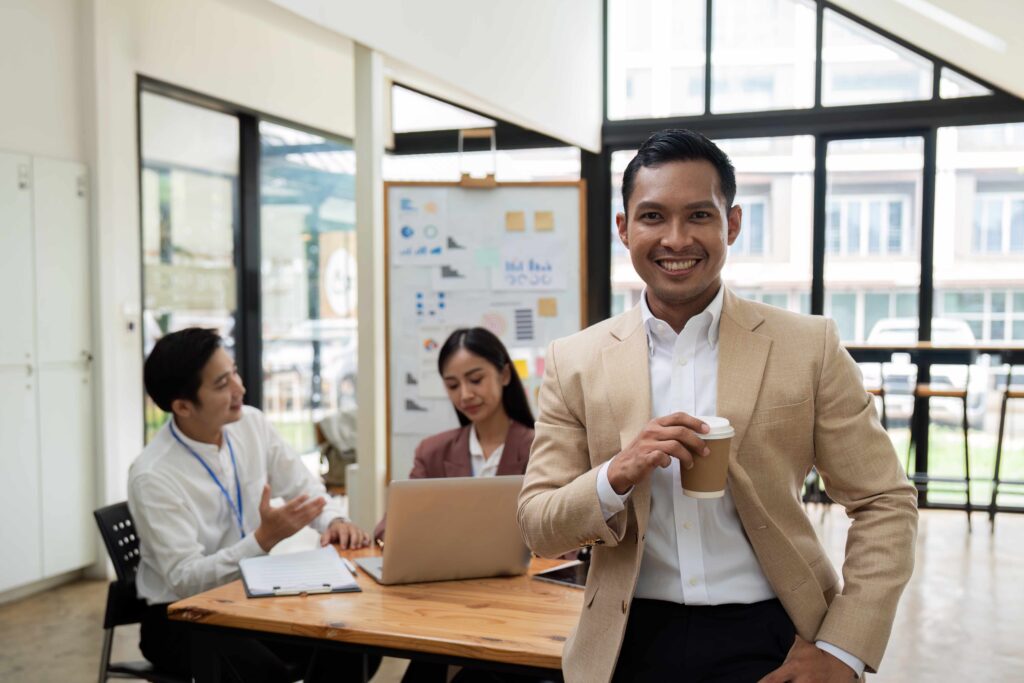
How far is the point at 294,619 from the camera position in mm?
1981

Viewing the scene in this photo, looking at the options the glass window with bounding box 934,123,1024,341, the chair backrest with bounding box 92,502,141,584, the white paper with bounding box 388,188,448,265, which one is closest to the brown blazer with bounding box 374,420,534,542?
the chair backrest with bounding box 92,502,141,584

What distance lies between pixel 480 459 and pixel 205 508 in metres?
Answer: 0.87

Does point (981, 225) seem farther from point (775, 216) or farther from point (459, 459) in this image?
point (459, 459)

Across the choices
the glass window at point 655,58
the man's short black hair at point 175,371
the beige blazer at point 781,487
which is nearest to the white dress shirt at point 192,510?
the man's short black hair at point 175,371

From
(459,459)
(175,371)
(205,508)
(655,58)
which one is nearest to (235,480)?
(205,508)

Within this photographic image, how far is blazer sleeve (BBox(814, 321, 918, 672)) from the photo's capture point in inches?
53.4

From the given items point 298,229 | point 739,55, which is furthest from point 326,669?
point 739,55

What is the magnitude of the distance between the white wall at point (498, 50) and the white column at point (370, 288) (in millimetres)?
238

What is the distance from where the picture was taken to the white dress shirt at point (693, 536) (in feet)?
4.72

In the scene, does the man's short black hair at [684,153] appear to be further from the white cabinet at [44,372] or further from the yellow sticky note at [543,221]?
the white cabinet at [44,372]

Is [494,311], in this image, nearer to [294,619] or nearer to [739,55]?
[294,619]

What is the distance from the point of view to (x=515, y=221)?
15.6 ft

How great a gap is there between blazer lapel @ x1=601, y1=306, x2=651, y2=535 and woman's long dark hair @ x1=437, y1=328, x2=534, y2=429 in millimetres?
1444

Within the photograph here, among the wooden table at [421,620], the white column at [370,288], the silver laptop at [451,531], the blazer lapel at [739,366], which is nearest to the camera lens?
the blazer lapel at [739,366]
